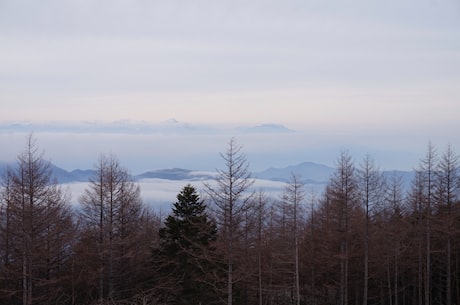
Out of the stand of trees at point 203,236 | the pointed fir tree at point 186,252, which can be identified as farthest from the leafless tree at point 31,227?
the pointed fir tree at point 186,252

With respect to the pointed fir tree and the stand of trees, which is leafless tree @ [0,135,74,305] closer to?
the stand of trees

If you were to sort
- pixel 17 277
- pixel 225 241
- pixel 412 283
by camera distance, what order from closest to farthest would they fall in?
1. pixel 225 241
2. pixel 17 277
3. pixel 412 283

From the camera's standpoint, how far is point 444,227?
83.3 ft

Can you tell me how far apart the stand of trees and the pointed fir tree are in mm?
52

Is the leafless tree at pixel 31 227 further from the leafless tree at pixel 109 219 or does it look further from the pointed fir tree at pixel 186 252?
the pointed fir tree at pixel 186 252

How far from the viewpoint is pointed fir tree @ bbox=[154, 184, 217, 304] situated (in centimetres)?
2422

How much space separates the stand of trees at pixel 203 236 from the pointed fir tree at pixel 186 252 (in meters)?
0.05

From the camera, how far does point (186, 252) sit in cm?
2455

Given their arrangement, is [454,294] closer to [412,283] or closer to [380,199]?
[412,283]

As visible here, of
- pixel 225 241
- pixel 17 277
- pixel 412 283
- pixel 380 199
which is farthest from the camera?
pixel 412 283

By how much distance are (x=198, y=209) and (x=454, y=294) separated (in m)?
17.4

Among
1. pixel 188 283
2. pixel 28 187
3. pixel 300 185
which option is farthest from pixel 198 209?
pixel 28 187

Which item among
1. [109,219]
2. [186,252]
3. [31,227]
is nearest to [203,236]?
[186,252]

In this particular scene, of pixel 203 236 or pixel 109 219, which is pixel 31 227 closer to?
pixel 109 219
